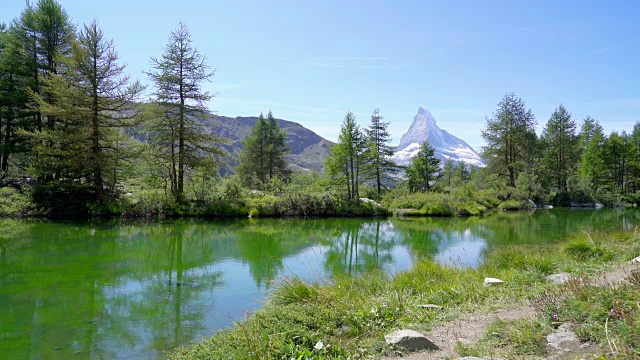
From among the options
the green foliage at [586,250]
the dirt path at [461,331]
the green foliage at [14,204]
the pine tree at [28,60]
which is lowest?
the dirt path at [461,331]

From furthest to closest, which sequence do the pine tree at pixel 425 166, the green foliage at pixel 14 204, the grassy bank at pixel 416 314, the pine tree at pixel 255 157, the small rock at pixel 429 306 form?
the pine tree at pixel 425 166, the pine tree at pixel 255 157, the green foliage at pixel 14 204, the small rock at pixel 429 306, the grassy bank at pixel 416 314

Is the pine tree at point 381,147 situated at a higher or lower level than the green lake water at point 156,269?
higher

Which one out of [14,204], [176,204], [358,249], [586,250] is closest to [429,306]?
[586,250]

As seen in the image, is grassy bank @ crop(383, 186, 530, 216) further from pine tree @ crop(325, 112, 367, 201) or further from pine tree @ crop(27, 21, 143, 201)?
pine tree @ crop(27, 21, 143, 201)

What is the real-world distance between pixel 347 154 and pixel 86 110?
64.2ft

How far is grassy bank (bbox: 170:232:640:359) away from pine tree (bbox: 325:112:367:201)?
958 inches

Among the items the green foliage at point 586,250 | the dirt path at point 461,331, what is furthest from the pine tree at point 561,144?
the dirt path at point 461,331

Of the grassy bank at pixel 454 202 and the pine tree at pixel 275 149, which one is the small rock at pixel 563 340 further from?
the pine tree at pixel 275 149

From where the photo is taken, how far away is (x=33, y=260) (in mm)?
11172

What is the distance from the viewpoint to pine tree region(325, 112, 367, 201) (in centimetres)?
3234

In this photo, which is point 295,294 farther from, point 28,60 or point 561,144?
point 561,144

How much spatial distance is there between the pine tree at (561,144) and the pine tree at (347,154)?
30.4 metres

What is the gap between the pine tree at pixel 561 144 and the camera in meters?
49.6

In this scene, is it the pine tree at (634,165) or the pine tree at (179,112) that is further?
the pine tree at (634,165)
